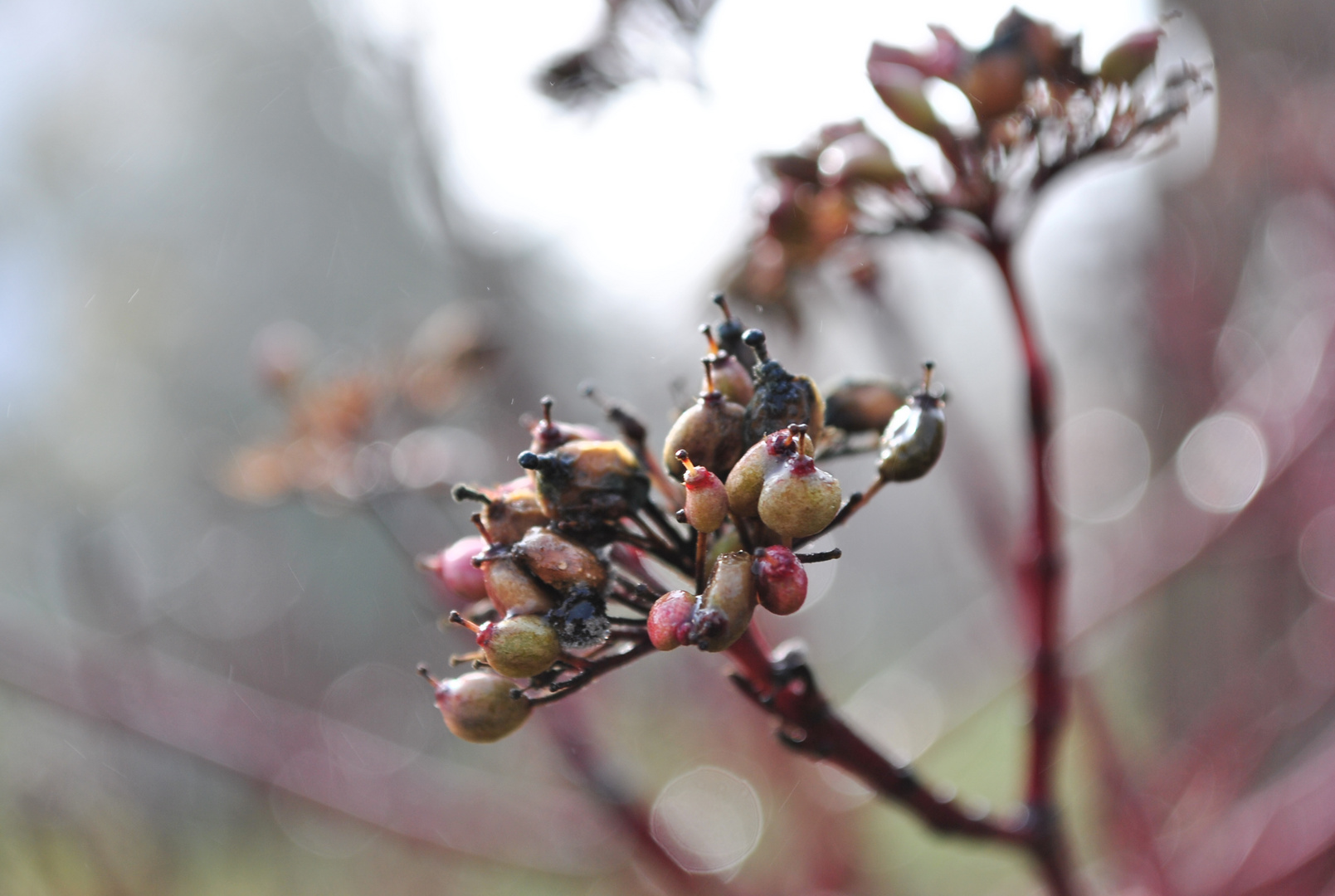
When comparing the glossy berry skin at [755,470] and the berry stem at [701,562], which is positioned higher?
the glossy berry skin at [755,470]

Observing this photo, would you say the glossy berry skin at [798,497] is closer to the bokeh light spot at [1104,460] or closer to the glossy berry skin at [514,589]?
the glossy berry skin at [514,589]

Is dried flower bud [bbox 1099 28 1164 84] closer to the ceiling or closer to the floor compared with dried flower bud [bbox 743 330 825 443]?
closer to the ceiling

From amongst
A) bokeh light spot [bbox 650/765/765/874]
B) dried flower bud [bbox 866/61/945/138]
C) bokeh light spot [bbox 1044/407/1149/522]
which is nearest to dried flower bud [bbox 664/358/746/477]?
dried flower bud [bbox 866/61/945/138]

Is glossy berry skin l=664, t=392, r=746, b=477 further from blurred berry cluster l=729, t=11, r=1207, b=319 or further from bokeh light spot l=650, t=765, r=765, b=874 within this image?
bokeh light spot l=650, t=765, r=765, b=874

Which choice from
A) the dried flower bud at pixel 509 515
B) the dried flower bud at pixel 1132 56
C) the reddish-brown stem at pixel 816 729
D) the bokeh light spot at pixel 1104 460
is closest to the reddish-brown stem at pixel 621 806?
the reddish-brown stem at pixel 816 729

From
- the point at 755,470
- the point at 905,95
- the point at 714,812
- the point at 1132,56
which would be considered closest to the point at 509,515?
the point at 755,470

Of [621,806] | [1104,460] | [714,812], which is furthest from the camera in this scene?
[1104,460]

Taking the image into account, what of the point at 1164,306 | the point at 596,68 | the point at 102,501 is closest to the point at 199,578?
the point at 102,501

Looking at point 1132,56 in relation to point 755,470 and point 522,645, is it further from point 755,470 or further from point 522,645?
point 522,645
